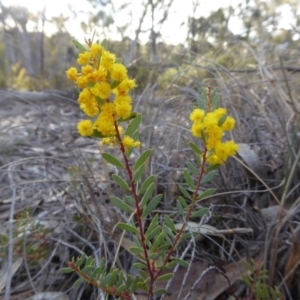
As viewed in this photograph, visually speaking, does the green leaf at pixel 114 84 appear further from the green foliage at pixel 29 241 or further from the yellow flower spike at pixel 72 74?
the green foliage at pixel 29 241

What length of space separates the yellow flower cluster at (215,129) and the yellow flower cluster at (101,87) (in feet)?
0.31

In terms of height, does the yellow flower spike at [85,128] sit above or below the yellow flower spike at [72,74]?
below

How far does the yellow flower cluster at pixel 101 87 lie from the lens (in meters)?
0.51

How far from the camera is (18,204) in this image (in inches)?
54.7

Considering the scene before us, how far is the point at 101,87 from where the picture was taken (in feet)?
1.69

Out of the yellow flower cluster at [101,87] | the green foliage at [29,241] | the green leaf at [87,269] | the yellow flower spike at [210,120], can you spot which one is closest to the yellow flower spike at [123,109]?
the yellow flower cluster at [101,87]

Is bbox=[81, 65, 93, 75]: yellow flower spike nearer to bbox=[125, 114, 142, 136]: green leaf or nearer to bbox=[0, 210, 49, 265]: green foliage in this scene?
bbox=[125, 114, 142, 136]: green leaf

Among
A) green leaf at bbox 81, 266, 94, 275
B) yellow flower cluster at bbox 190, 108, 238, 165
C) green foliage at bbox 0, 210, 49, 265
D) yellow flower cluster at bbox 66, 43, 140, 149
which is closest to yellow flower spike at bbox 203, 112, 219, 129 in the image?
yellow flower cluster at bbox 190, 108, 238, 165

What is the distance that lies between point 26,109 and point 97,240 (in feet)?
9.70

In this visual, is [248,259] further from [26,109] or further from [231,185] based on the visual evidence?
[26,109]

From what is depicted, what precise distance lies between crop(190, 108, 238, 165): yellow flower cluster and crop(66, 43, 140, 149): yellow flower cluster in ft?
0.31

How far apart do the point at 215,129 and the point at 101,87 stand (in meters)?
0.16

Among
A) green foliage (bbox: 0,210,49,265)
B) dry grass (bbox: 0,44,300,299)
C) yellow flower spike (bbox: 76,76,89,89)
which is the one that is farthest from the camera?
green foliage (bbox: 0,210,49,265)

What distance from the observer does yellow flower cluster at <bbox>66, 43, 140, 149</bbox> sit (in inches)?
20.2
